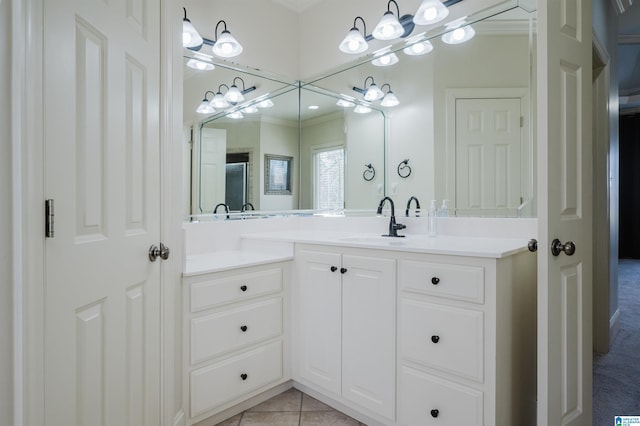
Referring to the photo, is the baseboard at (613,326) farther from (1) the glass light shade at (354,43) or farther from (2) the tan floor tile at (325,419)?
(1) the glass light shade at (354,43)

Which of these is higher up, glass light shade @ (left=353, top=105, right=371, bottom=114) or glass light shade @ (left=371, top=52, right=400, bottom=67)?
glass light shade @ (left=371, top=52, right=400, bottom=67)

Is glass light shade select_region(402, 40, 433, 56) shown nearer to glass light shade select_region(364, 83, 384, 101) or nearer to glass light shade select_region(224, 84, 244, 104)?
glass light shade select_region(364, 83, 384, 101)

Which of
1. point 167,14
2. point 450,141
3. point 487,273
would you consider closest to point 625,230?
point 450,141

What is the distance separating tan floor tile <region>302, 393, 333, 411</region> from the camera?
1.94 meters

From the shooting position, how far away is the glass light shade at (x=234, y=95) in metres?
2.43

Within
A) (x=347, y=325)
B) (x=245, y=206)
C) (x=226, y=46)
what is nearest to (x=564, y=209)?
(x=347, y=325)

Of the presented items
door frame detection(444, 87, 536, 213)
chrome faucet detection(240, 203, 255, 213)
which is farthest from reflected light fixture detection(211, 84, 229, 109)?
door frame detection(444, 87, 536, 213)

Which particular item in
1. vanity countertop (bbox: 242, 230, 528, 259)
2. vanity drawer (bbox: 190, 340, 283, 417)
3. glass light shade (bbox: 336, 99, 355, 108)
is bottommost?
vanity drawer (bbox: 190, 340, 283, 417)

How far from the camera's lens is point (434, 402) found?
1.50 m

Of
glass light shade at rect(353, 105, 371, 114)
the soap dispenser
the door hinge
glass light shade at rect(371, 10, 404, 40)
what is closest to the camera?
the door hinge

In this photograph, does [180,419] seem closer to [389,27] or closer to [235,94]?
[235,94]

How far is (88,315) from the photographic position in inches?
42.3

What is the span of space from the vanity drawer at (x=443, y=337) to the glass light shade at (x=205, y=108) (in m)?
1.64

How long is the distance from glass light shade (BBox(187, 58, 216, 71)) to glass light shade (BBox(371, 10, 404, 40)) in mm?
1084
